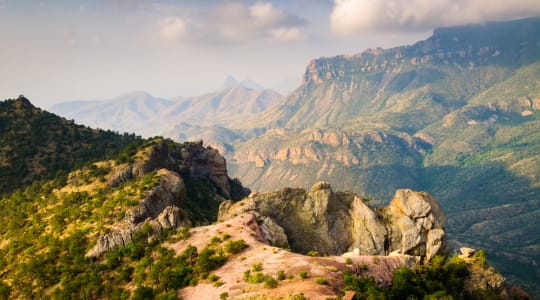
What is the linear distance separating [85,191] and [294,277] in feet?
232

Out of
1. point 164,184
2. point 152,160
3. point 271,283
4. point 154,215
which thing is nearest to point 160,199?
point 164,184

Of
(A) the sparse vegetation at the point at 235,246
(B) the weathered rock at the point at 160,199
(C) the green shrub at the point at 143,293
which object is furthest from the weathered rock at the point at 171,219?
(C) the green shrub at the point at 143,293

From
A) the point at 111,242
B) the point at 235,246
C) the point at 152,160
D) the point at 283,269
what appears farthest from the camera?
the point at 152,160

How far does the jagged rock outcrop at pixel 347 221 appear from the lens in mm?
72812

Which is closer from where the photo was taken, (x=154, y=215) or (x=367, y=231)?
(x=367, y=231)

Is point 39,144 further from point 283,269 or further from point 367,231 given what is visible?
point 367,231

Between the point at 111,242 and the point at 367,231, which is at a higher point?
the point at 111,242

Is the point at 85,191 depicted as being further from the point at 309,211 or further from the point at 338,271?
the point at 338,271

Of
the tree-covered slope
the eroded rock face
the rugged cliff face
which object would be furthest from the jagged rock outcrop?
the tree-covered slope

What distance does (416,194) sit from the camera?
258ft

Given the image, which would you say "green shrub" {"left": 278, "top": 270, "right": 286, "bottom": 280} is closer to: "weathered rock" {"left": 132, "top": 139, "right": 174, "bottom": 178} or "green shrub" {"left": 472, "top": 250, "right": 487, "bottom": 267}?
"green shrub" {"left": 472, "top": 250, "right": 487, "bottom": 267}

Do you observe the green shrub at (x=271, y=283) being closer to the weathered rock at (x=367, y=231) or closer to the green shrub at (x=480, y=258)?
the weathered rock at (x=367, y=231)

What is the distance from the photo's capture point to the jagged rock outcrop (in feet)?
239

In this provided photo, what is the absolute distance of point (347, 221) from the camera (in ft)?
263
